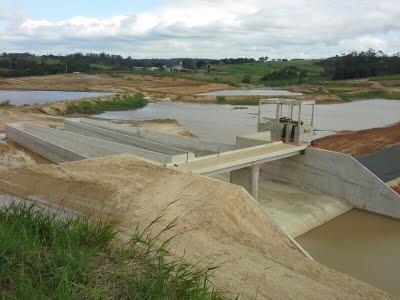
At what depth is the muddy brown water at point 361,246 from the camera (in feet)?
45.9

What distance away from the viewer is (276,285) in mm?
7223

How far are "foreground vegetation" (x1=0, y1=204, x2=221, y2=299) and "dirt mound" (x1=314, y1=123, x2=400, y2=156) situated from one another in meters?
22.3

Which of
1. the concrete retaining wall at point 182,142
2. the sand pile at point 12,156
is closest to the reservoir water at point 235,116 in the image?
the concrete retaining wall at point 182,142

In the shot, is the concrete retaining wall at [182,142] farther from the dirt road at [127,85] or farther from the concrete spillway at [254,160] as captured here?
the dirt road at [127,85]

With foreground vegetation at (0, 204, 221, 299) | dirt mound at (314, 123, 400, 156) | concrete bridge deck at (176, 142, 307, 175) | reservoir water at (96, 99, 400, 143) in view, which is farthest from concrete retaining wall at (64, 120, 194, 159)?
dirt mound at (314, 123, 400, 156)

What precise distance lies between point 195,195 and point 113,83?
70.5 m

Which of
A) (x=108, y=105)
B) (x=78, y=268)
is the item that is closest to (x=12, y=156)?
(x=78, y=268)

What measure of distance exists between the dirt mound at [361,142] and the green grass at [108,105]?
24.7 meters

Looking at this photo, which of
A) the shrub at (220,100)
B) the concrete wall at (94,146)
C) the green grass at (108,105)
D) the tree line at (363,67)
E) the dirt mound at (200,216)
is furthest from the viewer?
the tree line at (363,67)

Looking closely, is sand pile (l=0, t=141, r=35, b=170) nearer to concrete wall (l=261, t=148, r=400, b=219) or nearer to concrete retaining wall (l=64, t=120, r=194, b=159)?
concrete retaining wall (l=64, t=120, r=194, b=159)

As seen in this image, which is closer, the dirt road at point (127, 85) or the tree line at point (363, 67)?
the dirt road at point (127, 85)

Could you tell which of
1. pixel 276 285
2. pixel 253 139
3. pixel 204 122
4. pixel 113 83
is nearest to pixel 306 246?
pixel 253 139

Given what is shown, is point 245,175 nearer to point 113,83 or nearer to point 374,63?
point 113,83

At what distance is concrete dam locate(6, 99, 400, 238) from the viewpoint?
17078 mm
